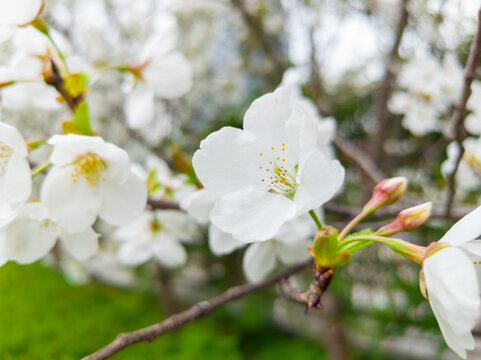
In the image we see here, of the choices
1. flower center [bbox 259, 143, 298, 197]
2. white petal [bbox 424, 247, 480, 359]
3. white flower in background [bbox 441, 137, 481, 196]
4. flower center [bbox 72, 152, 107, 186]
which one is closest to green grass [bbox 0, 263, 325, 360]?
flower center [bbox 72, 152, 107, 186]

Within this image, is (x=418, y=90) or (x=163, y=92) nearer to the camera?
(x=163, y=92)

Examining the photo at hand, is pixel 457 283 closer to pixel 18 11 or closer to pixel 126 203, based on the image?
pixel 126 203

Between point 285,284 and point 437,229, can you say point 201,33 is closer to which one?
point 437,229

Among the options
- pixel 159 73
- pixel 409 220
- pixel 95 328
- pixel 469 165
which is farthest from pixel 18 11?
pixel 95 328

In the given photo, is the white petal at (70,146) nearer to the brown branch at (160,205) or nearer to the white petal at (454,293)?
the brown branch at (160,205)

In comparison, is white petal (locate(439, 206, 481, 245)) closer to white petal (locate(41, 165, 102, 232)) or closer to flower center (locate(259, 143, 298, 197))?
A: flower center (locate(259, 143, 298, 197))

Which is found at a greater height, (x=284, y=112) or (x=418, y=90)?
(x=284, y=112)

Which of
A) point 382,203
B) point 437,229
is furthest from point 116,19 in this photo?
point 382,203
